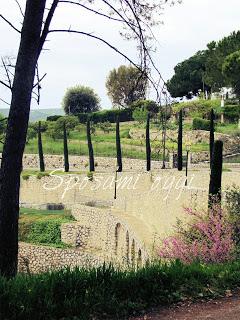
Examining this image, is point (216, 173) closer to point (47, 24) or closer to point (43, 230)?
point (47, 24)

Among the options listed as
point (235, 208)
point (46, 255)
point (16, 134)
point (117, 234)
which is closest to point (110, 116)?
point (46, 255)

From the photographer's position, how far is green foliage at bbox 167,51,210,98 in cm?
8738

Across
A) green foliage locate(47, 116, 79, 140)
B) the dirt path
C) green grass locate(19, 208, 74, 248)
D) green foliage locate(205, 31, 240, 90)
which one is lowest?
green grass locate(19, 208, 74, 248)

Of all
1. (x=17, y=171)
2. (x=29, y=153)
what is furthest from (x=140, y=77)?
(x=29, y=153)

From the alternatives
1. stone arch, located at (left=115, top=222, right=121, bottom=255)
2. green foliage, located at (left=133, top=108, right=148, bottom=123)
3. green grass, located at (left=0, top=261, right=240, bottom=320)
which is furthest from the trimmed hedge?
green grass, located at (left=0, top=261, right=240, bottom=320)

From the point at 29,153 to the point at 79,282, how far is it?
5873cm

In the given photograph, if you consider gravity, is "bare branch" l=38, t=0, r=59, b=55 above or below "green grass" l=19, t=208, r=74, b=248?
above

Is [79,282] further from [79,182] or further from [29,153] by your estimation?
[29,153]

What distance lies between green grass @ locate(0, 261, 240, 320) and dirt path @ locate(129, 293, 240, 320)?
0.18 m

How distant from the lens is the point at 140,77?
916cm

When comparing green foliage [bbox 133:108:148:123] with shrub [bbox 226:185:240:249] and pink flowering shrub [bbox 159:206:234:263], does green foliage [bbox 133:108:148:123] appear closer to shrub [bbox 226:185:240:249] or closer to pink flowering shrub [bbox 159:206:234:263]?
shrub [bbox 226:185:240:249]

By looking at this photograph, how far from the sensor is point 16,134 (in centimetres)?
821

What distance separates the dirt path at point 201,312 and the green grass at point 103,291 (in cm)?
18

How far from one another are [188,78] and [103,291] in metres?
83.7
